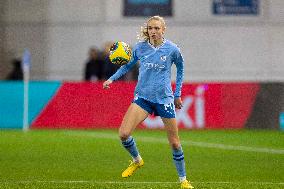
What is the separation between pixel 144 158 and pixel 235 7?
55.3ft

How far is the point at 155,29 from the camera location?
13.6 meters

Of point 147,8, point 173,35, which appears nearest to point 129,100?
point 147,8

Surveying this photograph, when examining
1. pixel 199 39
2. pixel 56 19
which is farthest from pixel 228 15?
pixel 56 19

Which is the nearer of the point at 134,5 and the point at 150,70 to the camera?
the point at 150,70

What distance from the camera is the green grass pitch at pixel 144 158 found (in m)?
14.6

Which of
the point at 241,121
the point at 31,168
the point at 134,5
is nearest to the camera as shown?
the point at 31,168

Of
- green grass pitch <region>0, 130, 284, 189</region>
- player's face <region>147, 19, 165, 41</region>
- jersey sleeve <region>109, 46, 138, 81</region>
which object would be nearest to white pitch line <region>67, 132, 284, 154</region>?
green grass pitch <region>0, 130, 284, 189</region>

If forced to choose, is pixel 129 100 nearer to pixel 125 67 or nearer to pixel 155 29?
pixel 125 67

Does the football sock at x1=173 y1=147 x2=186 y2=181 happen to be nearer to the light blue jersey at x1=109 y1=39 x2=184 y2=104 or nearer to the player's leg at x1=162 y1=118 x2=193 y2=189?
the player's leg at x1=162 y1=118 x2=193 y2=189

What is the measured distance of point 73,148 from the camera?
71.1 feet

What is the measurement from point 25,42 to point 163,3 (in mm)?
4787

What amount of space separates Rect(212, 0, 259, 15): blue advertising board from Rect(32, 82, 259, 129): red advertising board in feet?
23.6

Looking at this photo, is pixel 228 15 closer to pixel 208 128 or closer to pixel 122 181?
pixel 208 128

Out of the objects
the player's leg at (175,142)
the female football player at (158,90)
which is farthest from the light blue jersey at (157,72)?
the player's leg at (175,142)
